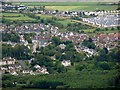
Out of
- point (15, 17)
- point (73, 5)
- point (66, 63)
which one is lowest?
point (66, 63)


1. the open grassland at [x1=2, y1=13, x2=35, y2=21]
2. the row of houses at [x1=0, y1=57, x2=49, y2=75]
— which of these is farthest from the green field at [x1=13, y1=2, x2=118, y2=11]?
the row of houses at [x1=0, y1=57, x2=49, y2=75]

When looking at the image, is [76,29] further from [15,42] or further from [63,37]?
[15,42]

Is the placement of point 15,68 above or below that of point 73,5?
below

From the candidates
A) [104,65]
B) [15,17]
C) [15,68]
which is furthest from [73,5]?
[15,68]

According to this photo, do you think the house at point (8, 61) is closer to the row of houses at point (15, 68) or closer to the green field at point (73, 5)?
the row of houses at point (15, 68)

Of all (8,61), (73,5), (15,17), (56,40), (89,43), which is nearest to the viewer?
(8,61)

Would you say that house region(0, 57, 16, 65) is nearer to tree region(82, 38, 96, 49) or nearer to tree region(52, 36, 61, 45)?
tree region(52, 36, 61, 45)

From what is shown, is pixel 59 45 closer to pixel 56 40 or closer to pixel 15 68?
pixel 56 40

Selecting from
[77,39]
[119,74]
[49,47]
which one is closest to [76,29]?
[77,39]
